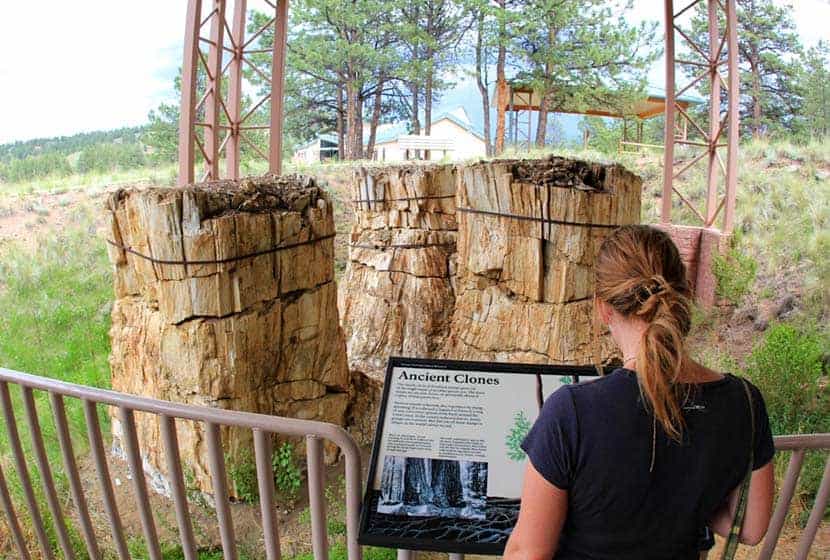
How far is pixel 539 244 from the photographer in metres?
2.97

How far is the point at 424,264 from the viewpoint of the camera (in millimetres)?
4430

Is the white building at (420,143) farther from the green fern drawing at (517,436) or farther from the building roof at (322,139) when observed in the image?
the green fern drawing at (517,436)

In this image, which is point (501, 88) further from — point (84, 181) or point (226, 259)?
point (226, 259)

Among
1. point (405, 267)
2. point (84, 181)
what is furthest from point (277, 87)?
point (84, 181)

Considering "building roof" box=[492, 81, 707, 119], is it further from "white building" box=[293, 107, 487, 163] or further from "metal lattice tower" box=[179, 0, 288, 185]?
"metal lattice tower" box=[179, 0, 288, 185]

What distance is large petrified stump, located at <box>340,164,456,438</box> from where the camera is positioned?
4.39 metres

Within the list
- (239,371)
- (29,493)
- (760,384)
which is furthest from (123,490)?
(760,384)

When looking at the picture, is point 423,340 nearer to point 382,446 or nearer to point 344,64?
point 382,446

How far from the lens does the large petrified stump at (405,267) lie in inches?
173

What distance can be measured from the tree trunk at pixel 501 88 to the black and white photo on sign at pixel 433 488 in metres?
14.1

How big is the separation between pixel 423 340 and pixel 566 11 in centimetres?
1336

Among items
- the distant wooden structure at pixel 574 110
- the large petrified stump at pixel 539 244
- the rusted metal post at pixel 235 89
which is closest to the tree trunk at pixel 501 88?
the distant wooden structure at pixel 574 110

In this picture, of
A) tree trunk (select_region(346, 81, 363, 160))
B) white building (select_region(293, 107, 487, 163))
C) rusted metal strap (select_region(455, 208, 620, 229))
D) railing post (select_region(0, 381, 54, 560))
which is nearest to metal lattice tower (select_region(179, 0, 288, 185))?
rusted metal strap (select_region(455, 208, 620, 229))

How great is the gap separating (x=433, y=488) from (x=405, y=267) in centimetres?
330
